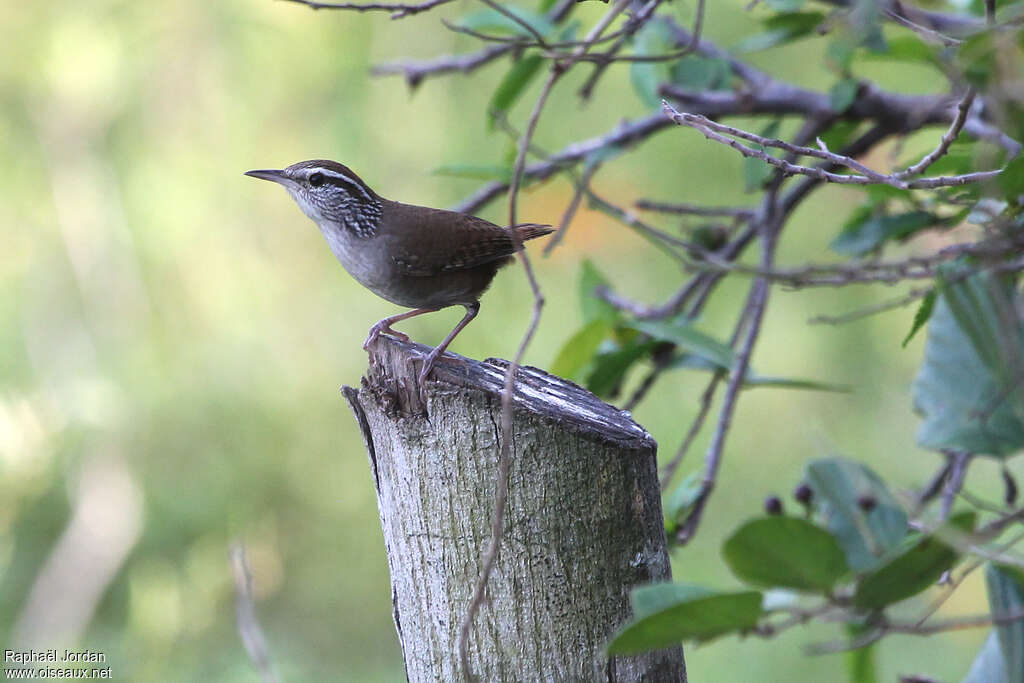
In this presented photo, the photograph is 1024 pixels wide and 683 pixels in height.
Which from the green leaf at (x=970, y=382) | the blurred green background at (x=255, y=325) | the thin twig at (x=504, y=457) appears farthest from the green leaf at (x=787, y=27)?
the blurred green background at (x=255, y=325)

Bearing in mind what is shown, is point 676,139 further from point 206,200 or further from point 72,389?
point 72,389

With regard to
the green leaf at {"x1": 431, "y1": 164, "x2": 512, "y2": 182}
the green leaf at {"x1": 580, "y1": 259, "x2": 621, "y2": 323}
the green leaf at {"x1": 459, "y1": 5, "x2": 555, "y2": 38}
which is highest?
the green leaf at {"x1": 459, "y1": 5, "x2": 555, "y2": 38}

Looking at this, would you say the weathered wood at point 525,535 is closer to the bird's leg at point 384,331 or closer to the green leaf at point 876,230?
the bird's leg at point 384,331

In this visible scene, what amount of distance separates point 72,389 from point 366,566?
202 centimetres

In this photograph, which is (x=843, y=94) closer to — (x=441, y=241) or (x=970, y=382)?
(x=441, y=241)

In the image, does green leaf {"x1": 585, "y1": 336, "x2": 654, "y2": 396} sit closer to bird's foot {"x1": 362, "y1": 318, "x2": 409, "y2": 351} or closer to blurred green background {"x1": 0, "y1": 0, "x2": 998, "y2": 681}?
bird's foot {"x1": 362, "y1": 318, "x2": 409, "y2": 351}

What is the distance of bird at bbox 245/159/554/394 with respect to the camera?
2.70 meters

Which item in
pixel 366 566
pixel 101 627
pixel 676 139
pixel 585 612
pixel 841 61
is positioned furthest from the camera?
pixel 676 139

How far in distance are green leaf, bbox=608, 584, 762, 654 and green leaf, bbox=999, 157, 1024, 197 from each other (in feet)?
2.24

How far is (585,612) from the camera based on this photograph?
1589 mm

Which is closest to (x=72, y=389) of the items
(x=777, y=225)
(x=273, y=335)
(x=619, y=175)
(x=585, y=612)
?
(x=273, y=335)

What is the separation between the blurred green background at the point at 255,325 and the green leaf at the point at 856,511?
4.47 m

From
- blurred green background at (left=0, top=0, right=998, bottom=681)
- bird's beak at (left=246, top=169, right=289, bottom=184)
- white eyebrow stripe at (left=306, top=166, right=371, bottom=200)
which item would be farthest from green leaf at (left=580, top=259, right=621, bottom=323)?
blurred green background at (left=0, top=0, right=998, bottom=681)

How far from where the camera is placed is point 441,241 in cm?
271
